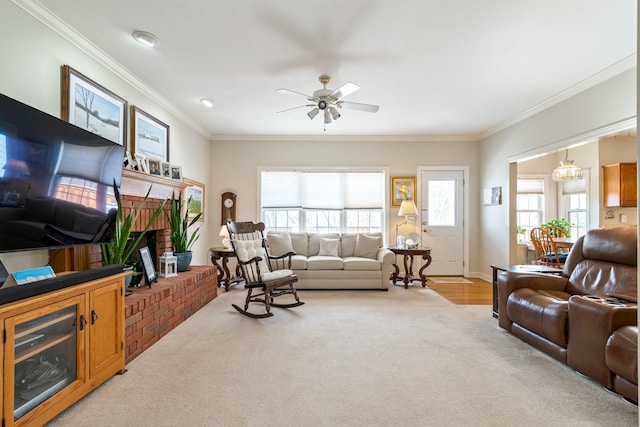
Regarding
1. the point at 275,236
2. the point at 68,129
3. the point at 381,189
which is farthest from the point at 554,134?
the point at 68,129

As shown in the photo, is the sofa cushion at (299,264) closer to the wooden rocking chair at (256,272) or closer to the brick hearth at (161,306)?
the wooden rocking chair at (256,272)

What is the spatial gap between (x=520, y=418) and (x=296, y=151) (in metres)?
5.19

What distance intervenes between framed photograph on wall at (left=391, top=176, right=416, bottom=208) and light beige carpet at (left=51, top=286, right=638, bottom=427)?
3.10 meters

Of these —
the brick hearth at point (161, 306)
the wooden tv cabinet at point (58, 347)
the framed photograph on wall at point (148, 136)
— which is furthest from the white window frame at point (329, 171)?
the wooden tv cabinet at point (58, 347)

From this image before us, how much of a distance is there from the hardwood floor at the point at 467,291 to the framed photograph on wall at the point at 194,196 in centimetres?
402

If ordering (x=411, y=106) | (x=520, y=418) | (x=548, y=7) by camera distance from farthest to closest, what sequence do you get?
1. (x=411, y=106)
2. (x=548, y=7)
3. (x=520, y=418)

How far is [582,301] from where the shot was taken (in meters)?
2.28

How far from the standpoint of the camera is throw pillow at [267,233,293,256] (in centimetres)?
543

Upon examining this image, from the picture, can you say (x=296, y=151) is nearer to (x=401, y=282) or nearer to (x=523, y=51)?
(x=401, y=282)

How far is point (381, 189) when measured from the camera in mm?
6270

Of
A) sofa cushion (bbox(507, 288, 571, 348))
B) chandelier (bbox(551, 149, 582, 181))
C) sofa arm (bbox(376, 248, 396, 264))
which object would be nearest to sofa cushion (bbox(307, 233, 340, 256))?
sofa arm (bbox(376, 248, 396, 264))

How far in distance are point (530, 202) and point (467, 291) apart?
10.6ft

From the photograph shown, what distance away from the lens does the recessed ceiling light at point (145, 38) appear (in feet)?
8.92

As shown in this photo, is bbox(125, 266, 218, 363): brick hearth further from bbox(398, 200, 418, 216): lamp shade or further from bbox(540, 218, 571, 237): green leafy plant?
bbox(540, 218, 571, 237): green leafy plant
